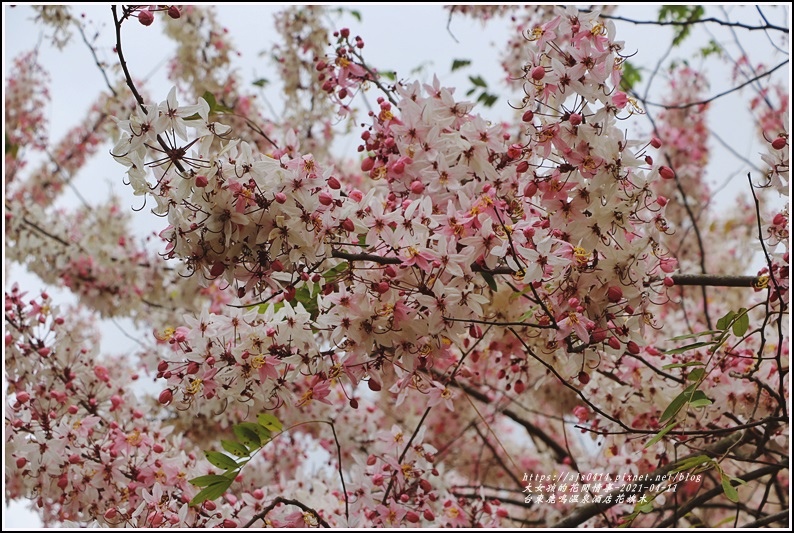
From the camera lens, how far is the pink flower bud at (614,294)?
165 centimetres

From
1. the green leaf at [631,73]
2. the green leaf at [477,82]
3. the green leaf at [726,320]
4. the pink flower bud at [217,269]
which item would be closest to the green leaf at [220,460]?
the pink flower bud at [217,269]

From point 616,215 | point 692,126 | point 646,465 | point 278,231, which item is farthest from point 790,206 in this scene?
point 692,126

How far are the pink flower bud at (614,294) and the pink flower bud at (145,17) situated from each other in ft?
4.15

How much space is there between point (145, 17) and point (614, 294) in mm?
1286

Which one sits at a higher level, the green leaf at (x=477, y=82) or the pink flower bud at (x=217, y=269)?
the green leaf at (x=477, y=82)

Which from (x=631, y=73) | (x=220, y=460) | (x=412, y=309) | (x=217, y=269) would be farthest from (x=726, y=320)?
(x=631, y=73)

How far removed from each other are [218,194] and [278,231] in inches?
6.0

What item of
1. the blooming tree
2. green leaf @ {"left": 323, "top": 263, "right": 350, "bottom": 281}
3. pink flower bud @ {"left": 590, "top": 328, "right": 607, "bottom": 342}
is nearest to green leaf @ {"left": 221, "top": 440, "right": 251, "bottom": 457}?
the blooming tree

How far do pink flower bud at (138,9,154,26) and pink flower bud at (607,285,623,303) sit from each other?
1.27m

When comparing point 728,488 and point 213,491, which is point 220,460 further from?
point 728,488

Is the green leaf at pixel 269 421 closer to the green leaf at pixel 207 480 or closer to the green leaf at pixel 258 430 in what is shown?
the green leaf at pixel 258 430

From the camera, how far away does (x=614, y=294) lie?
64.9 inches

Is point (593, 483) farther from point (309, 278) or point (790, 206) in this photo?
point (309, 278)

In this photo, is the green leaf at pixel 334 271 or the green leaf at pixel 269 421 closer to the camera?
the green leaf at pixel 334 271
